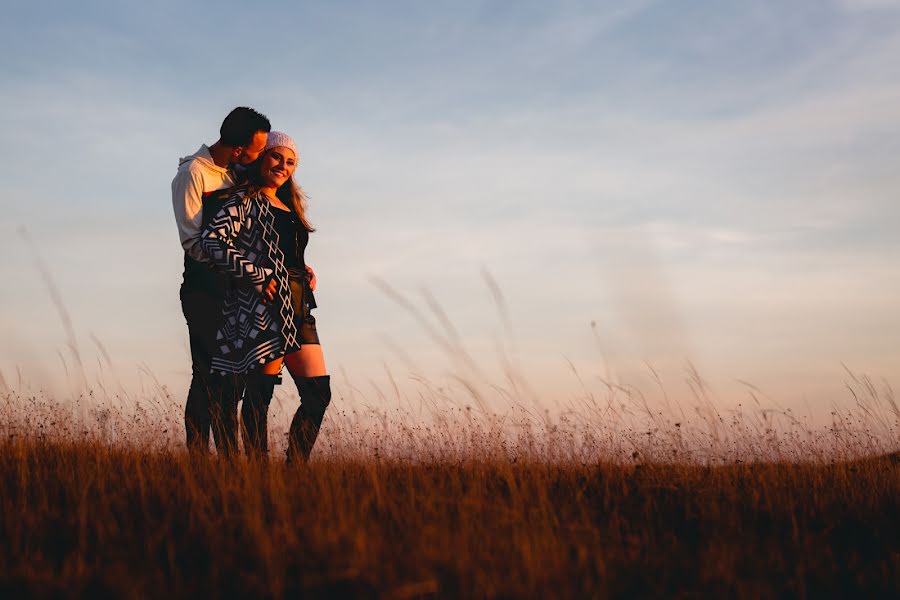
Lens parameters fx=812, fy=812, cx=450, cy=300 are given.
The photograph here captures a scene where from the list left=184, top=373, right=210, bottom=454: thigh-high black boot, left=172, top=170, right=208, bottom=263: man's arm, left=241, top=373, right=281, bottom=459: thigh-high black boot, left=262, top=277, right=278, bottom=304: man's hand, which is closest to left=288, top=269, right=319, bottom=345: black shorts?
left=262, top=277, right=278, bottom=304: man's hand

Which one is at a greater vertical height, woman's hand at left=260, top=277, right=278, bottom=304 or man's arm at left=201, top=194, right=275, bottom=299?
man's arm at left=201, top=194, right=275, bottom=299

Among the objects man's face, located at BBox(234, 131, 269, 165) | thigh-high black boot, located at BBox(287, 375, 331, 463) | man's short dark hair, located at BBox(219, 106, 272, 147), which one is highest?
man's short dark hair, located at BBox(219, 106, 272, 147)

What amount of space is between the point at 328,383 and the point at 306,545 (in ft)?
6.48

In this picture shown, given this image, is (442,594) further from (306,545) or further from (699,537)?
(699,537)

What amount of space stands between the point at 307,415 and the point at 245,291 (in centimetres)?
87

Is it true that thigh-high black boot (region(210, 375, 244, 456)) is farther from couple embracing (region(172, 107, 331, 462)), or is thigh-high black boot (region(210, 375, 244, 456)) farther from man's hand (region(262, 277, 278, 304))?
man's hand (region(262, 277, 278, 304))

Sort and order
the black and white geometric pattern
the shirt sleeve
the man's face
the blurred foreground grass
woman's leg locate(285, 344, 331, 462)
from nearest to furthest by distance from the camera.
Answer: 1. the blurred foreground grass
2. the shirt sleeve
3. the black and white geometric pattern
4. the man's face
5. woman's leg locate(285, 344, 331, 462)

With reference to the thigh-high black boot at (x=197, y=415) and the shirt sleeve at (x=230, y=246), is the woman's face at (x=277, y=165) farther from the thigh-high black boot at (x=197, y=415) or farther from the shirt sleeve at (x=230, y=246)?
the thigh-high black boot at (x=197, y=415)

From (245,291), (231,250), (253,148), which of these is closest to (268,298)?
(245,291)

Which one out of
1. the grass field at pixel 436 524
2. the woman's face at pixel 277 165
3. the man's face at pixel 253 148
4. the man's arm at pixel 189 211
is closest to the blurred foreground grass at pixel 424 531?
the grass field at pixel 436 524

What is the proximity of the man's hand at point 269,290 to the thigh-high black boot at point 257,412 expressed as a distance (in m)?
0.49

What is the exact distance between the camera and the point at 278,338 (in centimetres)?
495

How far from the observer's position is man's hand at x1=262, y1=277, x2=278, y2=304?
4902 millimetres

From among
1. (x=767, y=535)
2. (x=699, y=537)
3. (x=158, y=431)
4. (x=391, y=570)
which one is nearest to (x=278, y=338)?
(x=158, y=431)
